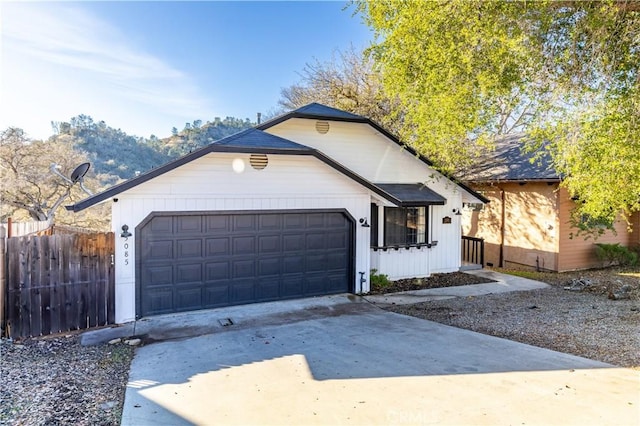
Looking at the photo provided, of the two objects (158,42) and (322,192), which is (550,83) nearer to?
(322,192)

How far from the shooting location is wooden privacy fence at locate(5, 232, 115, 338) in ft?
22.0

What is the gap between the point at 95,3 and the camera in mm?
9281

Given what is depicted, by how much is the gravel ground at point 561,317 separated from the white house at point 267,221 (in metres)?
2.40

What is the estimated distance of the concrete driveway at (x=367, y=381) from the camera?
4.33 meters

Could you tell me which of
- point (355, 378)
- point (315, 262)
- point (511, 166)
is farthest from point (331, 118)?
point (511, 166)

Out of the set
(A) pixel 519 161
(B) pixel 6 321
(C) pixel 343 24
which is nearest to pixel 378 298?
(B) pixel 6 321

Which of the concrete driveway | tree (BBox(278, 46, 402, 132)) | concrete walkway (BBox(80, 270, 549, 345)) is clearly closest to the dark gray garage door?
concrete walkway (BBox(80, 270, 549, 345))

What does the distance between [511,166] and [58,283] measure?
602 inches

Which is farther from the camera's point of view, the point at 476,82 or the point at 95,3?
the point at 95,3

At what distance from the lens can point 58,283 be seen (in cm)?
711

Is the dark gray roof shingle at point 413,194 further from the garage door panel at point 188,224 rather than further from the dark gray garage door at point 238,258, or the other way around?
the garage door panel at point 188,224

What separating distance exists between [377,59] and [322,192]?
3413mm

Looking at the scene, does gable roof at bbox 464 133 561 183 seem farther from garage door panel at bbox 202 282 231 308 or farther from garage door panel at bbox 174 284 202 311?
garage door panel at bbox 174 284 202 311

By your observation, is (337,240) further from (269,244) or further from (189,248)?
(189,248)
